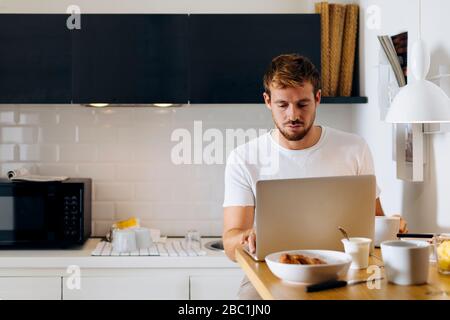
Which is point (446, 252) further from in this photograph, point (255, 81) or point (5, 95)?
point (5, 95)

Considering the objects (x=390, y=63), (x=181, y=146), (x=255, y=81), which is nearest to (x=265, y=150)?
(x=390, y=63)

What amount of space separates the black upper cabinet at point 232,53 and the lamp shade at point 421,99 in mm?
1208

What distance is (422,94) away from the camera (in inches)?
90.2

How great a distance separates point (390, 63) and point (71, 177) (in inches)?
72.5

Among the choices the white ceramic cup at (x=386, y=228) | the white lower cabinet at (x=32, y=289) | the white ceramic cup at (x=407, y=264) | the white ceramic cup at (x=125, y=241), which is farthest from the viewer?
the white ceramic cup at (x=125, y=241)

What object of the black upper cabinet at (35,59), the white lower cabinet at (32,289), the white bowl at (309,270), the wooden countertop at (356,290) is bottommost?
the white lower cabinet at (32,289)

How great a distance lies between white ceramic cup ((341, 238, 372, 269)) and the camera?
→ 189 cm

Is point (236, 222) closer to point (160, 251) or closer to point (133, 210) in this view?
point (160, 251)

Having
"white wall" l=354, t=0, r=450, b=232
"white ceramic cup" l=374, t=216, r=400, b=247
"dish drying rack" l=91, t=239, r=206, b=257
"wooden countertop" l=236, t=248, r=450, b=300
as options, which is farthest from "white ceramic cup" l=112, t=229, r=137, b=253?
"wooden countertop" l=236, t=248, r=450, b=300

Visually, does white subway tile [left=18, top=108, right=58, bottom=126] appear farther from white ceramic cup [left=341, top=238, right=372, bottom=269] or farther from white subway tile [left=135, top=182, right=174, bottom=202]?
white ceramic cup [left=341, top=238, right=372, bottom=269]

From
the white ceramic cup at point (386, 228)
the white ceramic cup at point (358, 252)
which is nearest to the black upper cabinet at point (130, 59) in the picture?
the white ceramic cup at point (386, 228)

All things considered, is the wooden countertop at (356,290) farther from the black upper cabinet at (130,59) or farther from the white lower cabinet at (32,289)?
the black upper cabinet at (130,59)

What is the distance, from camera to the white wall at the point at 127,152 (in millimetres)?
3795

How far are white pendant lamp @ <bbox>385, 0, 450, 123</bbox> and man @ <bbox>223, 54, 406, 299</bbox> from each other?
1.21 ft
